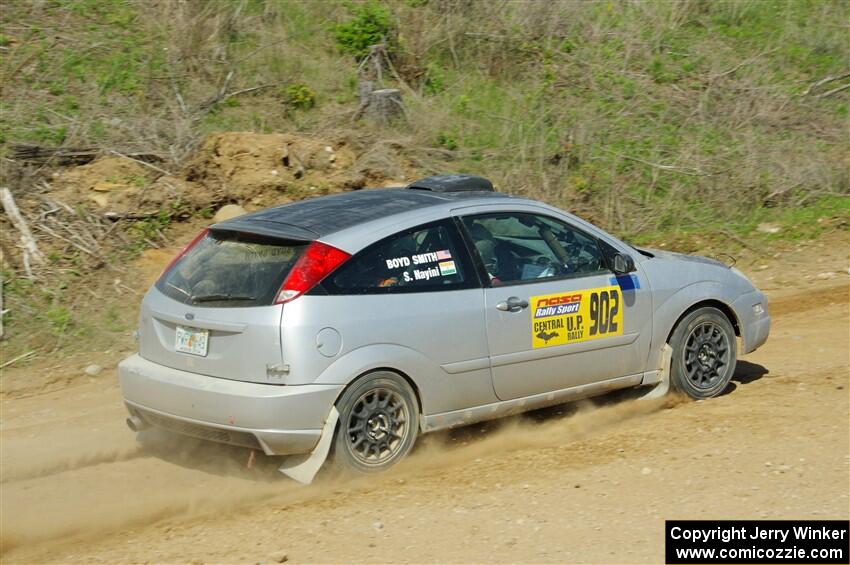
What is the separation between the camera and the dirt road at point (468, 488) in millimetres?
5238

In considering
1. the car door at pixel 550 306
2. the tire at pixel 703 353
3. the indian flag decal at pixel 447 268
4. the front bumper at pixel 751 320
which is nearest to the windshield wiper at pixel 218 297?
the indian flag decal at pixel 447 268

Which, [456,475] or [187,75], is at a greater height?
[187,75]

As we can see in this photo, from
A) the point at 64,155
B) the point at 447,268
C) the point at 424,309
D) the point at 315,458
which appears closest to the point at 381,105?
the point at 64,155

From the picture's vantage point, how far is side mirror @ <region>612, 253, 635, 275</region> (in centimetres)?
710

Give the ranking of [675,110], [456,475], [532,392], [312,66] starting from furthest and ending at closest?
[675,110], [312,66], [532,392], [456,475]

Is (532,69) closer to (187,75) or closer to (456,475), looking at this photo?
(187,75)

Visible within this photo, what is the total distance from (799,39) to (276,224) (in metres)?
13.8

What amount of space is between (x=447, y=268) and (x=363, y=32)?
29.6 ft

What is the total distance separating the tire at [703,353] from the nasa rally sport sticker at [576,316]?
0.67m

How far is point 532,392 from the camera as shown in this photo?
6.86 metres

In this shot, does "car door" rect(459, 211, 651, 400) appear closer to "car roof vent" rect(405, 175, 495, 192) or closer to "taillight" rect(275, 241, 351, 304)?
"car roof vent" rect(405, 175, 495, 192)

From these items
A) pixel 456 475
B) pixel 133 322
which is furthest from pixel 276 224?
pixel 133 322

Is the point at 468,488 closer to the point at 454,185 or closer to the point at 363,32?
the point at 454,185

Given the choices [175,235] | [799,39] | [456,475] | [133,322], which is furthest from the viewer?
[799,39]
